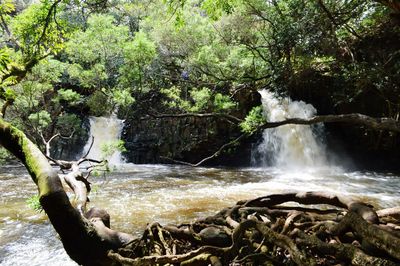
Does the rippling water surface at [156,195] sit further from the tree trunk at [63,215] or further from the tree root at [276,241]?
the tree trunk at [63,215]

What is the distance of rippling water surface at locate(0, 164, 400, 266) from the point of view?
6.25 metres

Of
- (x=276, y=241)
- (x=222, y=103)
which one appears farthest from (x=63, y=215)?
(x=222, y=103)

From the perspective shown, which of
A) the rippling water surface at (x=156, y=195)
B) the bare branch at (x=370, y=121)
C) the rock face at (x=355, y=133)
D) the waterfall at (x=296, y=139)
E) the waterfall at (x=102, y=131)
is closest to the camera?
the bare branch at (x=370, y=121)

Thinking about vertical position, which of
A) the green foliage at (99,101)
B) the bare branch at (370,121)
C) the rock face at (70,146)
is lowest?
the bare branch at (370,121)

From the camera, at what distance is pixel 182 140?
20406 millimetres

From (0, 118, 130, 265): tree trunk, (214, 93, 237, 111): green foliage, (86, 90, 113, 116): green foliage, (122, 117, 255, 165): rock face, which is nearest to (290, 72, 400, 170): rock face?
(214, 93, 237, 111): green foliage

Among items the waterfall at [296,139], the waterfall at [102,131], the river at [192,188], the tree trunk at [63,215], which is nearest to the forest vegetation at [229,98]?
the tree trunk at [63,215]

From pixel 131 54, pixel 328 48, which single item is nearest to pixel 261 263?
Result: pixel 328 48

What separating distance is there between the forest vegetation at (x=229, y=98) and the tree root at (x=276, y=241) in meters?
0.01

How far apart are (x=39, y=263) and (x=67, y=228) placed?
293cm

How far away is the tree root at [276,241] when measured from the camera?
8.36 feet

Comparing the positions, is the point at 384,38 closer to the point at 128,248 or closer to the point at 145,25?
the point at 128,248

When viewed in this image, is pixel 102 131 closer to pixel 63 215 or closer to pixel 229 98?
pixel 229 98

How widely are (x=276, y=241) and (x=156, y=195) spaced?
26.1ft
